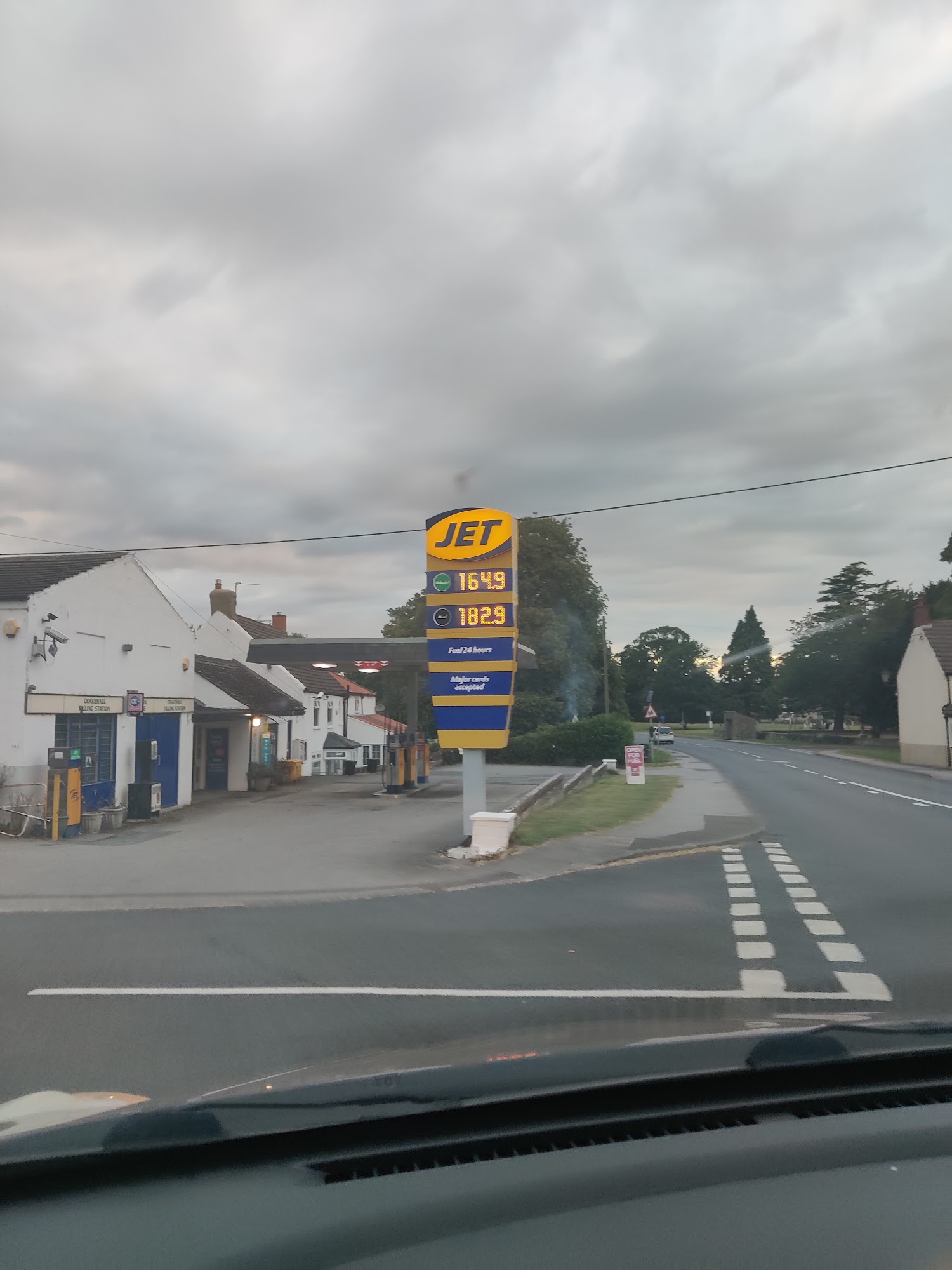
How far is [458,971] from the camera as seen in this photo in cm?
784

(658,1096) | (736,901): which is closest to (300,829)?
(736,901)

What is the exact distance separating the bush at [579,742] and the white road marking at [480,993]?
3866 cm

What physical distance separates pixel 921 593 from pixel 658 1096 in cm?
6637

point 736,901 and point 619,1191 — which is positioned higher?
point 619,1191

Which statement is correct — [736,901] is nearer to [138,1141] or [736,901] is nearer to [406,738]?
[138,1141]

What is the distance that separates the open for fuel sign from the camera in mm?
16375

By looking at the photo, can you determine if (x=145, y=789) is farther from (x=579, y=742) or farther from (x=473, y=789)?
(x=579, y=742)

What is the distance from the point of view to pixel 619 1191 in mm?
2256

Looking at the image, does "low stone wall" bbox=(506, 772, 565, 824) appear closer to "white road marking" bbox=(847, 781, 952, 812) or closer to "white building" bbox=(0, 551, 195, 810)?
"white building" bbox=(0, 551, 195, 810)

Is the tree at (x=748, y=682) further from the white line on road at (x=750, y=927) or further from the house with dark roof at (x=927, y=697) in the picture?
the white line on road at (x=750, y=927)

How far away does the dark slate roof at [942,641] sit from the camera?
133ft

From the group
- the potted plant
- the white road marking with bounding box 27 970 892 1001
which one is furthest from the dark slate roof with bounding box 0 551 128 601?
the white road marking with bounding box 27 970 892 1001

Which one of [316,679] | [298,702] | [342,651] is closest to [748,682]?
[316,679]

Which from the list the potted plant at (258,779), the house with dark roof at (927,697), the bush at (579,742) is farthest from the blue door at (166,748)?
the house with dark roof at (927,697)
